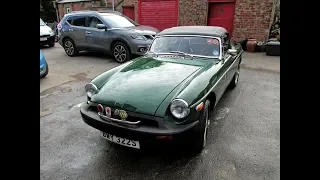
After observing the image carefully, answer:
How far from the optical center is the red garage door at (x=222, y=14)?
37.7ft

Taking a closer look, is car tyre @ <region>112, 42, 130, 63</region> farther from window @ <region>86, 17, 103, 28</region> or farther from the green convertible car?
the green convertible car

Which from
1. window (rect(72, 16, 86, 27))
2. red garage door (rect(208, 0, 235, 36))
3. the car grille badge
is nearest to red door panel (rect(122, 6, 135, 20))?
red garage door (rect(208, 0, 235, 36))

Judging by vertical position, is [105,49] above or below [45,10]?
below

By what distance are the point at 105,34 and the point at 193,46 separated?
16.4 ft

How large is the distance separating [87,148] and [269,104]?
11.9 feet

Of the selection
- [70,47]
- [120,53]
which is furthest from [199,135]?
[70,47]

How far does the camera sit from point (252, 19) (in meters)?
11.0

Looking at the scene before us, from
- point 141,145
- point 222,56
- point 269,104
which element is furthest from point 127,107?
point 269,104

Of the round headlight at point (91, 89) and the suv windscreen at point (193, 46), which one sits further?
the suv windscreen at point (193, 46)

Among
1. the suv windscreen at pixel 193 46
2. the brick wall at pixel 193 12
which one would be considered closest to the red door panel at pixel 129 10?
the brick wall at pixel 193 12

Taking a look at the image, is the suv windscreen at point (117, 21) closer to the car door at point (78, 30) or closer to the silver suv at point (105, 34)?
the silver suv at point (105, 34)

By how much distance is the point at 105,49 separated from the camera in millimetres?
8484

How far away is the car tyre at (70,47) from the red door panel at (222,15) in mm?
6880
